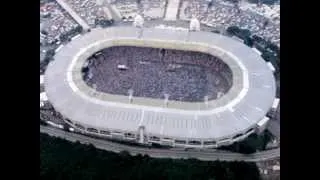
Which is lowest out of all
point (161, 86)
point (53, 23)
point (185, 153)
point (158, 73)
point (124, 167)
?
point (124, 167)

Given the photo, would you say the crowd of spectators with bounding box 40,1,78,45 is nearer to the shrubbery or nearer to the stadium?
the stadium

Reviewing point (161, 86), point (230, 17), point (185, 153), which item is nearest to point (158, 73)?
point (161, 86)

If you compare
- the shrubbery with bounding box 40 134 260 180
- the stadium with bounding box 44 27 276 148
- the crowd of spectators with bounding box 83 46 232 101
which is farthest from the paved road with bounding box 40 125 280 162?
the crowd of spectators with bounding box 83 46 232 101

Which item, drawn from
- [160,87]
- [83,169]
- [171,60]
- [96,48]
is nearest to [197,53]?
[171,60]

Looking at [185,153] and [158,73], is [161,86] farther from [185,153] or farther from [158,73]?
[185,153]

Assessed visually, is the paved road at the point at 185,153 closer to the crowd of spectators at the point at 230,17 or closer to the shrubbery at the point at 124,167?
the shrubbery at the point at 124,167
